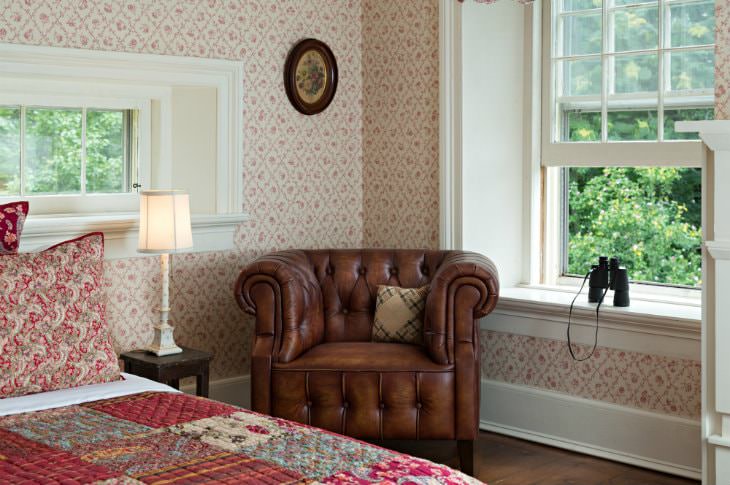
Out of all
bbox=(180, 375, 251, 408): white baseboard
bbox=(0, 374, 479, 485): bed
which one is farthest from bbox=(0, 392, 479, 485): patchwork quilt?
bbox=(180, 375, 251, 408): white baseboard

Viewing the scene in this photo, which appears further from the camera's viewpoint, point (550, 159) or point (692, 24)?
point (550, 159)

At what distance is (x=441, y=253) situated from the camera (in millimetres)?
4504

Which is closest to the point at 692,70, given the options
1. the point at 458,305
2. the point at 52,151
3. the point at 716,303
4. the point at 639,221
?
the point at 639,221

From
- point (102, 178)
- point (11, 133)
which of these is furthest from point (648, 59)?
point (11, 133)

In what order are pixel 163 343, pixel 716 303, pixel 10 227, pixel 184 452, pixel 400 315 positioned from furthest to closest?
pixel 400 315 < pixel 163 343 < pixel 10 227 < pixel 716 303 < pixel 184 452

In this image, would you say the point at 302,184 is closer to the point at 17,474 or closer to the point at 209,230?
the point at 209,230

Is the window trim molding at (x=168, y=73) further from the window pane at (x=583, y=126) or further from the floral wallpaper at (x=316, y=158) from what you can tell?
the window pane at (x=583, y=126)

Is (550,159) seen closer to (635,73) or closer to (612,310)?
(635,73)

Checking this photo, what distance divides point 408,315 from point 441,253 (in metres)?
0.40

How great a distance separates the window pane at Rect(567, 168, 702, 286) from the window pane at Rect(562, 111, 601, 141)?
0.17 meters

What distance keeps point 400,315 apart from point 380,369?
0.44 metres

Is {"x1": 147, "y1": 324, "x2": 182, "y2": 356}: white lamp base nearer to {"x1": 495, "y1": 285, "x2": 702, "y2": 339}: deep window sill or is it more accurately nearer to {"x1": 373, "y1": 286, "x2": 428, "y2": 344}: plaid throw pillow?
{"x1": 373, "y1": 286, "x2": 428, "y2": 344}: plaid throw pillow

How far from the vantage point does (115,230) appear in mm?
4219

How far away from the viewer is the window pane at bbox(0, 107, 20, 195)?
13.6ft
